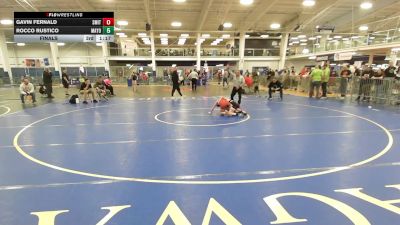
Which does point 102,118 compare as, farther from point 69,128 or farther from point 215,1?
point 215,1

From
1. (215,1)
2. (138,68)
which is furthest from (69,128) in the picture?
(138,68)

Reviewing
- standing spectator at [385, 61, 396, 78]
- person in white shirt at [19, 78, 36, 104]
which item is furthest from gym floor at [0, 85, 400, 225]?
person in white shirt at [19, 78, 36, 104]

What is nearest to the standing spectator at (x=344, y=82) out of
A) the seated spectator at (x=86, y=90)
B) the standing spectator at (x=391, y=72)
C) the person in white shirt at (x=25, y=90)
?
the standing spectator at (x=391, y=72)

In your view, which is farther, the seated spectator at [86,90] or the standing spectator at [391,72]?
the seated spectator at [86,90]

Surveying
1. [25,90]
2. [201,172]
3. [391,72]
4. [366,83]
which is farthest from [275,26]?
[201,172]

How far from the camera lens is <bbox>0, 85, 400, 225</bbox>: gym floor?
3.16 meters

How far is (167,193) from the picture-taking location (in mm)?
3664

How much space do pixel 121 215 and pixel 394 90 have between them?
12032 mm
